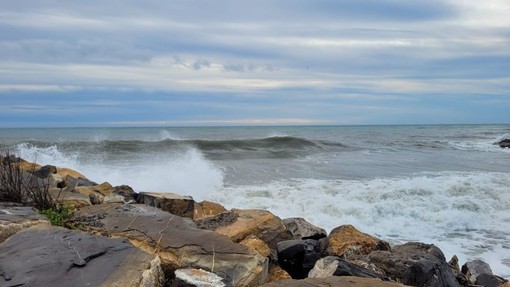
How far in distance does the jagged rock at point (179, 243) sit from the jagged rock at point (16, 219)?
16.1 inches

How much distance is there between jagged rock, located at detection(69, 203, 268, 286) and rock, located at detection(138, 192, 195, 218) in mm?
1594

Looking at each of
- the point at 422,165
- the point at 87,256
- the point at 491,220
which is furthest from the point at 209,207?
the point at 422,165

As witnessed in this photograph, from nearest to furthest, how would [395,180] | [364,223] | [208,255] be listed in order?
[208,255] < [364,223] < [395,180]

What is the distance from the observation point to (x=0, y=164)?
646cm

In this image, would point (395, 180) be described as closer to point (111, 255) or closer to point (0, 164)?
point (0, 164)

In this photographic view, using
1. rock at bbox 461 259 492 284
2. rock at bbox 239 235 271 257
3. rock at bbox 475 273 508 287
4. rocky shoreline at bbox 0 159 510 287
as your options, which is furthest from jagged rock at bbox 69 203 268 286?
rock at bbox 461 259 492 284

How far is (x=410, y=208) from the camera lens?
1198 cm

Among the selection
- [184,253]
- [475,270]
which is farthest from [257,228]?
[475,270]

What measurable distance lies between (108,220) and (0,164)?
2.17 metres

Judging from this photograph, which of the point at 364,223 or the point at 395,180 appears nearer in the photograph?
the point at 364,223

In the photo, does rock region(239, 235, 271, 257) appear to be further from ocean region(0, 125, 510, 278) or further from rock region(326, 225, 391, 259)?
ocean region(0, 125, 510, 278)

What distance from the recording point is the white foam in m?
9.91

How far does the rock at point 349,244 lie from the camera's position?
20.8 ft

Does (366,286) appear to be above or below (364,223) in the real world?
above
